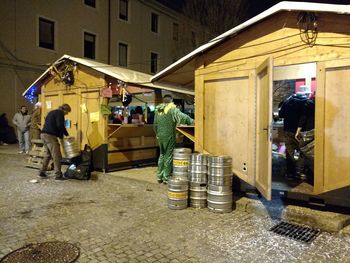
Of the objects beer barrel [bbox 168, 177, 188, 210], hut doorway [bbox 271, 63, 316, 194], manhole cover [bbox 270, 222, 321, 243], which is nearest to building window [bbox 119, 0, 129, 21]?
hut doorway [bbox 271, 63, 316, 194]

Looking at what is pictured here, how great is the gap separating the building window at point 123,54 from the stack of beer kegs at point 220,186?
64.9 ft

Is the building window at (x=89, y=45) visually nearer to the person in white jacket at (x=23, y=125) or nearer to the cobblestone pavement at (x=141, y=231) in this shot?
the person in white jacket at (x=23, y=125)

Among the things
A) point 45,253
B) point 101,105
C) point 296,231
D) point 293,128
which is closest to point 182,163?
point 296,231

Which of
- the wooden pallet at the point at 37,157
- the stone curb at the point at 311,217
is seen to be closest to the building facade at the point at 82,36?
the wooden pallet at the point at 37,157

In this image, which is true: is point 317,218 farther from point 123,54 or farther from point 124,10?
point 124,10

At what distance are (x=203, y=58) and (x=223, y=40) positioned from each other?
628 millimetres

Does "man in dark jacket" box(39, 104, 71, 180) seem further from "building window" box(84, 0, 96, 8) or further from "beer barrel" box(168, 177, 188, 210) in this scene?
"building window" box(84, 0, 96, 8)

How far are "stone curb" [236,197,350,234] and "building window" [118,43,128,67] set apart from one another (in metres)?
20.2

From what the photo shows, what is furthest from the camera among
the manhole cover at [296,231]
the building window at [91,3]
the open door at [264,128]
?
the building window at [91,3]

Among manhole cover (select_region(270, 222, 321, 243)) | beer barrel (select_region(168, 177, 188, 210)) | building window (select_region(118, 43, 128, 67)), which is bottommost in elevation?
manhole cover (select_region(270, 222, 321, 243))

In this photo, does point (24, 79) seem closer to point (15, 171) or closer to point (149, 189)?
point (15, 171)

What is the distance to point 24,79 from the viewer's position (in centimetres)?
1762

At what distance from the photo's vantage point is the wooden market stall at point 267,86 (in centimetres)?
505

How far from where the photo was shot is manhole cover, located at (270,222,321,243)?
14.9 feet
